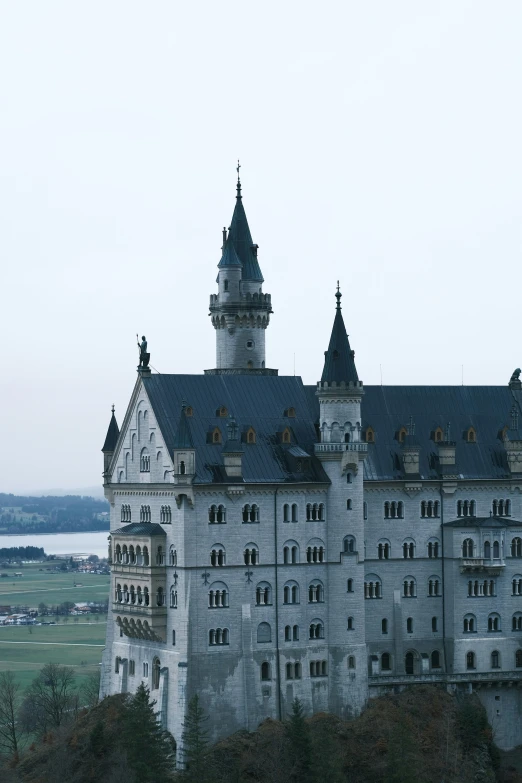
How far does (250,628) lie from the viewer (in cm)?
14038

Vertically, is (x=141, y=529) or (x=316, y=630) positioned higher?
(x=141, y=529)

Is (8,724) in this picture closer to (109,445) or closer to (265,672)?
(109,445)

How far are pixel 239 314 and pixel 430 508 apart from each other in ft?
77.3

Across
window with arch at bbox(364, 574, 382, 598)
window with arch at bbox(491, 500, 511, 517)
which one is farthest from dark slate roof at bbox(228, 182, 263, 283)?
window with arch at bbox(364, 574, 382, 598)

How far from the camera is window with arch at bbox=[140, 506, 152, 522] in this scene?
474 feet

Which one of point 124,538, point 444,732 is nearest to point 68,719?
point 124,538

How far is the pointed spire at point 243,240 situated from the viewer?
528ft

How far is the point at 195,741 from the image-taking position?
132 meters

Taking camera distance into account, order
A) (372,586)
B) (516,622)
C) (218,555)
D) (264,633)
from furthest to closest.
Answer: (516,622) → (372,586) → (264,633) → (218,555)

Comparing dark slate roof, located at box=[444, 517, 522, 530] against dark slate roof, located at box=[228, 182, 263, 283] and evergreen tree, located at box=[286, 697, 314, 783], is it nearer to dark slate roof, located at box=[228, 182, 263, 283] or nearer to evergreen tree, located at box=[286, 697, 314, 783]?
evergreen tree, located at box=[286, 697, 314, 783]

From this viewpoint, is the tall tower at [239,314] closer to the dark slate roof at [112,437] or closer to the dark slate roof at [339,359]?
the dark slate roof at [112,437]

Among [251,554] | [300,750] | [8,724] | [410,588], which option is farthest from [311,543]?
[8,724]

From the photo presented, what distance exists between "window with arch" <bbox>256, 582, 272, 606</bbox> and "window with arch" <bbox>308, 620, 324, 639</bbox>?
411 centimetres

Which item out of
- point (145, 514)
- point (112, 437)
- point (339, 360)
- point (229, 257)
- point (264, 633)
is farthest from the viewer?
point (229, 257)
